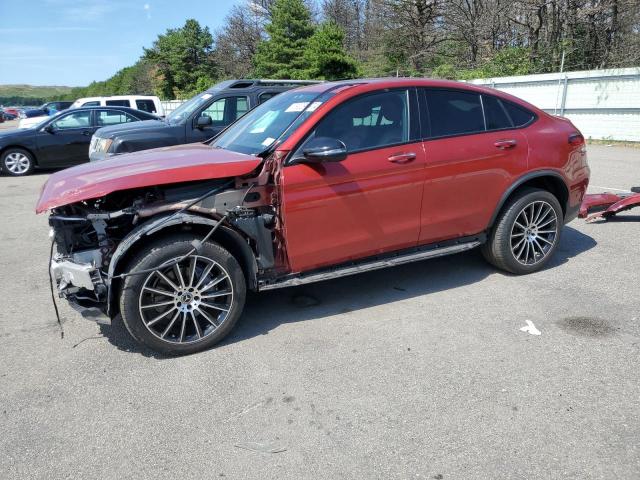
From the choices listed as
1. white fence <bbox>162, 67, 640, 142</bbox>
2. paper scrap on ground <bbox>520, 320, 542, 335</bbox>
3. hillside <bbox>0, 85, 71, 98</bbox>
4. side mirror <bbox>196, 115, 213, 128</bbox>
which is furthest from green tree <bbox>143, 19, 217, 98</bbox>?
hillside <bbox>0, 85, 71, 98</bbox>

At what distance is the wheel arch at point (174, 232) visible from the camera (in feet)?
11.3

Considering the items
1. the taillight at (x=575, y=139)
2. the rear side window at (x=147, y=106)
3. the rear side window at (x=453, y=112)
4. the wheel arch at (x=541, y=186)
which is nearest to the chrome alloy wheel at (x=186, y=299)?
the rear side window at (x=453, y=112)

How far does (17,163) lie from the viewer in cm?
1322

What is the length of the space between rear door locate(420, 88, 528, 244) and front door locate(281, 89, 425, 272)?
148 mm

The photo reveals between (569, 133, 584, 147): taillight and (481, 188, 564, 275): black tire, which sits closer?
(481, 188, 564, 275): black tire

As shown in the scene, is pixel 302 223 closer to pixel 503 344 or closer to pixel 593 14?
pixel 503 344

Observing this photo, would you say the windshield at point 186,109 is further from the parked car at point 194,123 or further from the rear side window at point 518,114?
the rear side window at point 518,114

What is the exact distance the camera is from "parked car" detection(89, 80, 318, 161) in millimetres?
8695

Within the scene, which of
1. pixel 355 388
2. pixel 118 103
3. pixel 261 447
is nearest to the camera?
pixel 261 447

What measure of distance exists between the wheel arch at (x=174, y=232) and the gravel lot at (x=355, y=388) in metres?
0.52

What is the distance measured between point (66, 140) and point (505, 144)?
11934mm

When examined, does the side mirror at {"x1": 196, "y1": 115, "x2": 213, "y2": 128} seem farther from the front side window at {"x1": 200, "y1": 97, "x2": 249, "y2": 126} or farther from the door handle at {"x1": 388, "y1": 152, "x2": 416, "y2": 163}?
the door handle at {"x1": 388, "y1": 152, "x2": 416, "y2": 163}

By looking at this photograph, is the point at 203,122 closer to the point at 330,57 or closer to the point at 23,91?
the point at 330,57

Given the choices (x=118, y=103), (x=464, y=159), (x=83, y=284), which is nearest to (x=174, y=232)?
(x=83, y=284)
